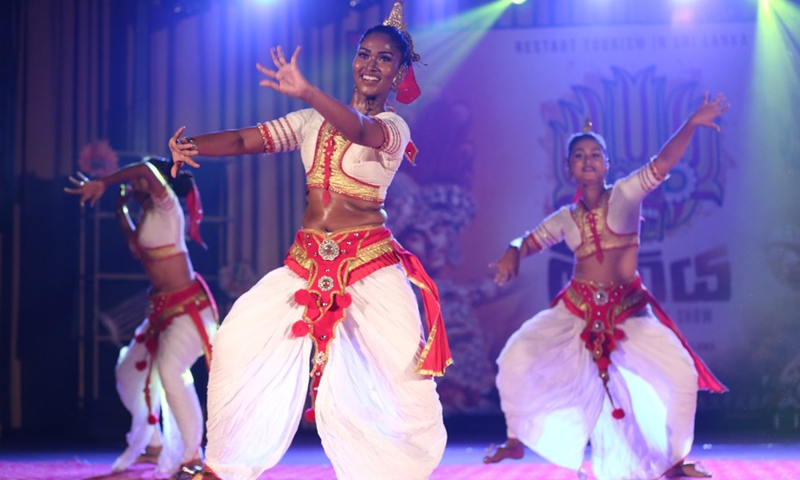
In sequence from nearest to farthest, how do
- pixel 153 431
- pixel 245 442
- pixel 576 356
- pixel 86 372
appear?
1. pixel 245 442
2. pixel 576 356
3. pixel 153 431
4. pixel 86 372

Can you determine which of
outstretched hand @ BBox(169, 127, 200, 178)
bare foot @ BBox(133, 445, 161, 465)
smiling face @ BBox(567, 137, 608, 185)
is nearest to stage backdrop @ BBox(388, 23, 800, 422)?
smiling face @ BBox(567, 137, 608, 185)

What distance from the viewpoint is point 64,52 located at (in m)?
8.07

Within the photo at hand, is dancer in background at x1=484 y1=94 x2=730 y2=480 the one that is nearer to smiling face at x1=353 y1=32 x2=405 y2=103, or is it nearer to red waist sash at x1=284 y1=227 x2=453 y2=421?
red waist sash at x1=284 y1=227 x2=453 y2=421

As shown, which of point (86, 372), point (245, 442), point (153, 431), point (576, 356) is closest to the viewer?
point (245, 442)

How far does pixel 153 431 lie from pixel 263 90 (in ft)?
11.2

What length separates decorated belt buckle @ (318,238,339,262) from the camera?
3.66 meters

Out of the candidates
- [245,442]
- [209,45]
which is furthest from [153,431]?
[209,45]

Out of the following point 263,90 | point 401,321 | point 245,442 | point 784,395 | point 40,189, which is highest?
point 263,90

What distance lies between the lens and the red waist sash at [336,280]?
3.60 m

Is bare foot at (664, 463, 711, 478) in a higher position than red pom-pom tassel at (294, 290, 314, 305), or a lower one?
Answer: lower

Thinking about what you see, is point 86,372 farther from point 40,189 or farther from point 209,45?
point 209,45

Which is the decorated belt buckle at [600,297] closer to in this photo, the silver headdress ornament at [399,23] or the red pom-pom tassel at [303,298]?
the silver headdress ornament at [399,23]

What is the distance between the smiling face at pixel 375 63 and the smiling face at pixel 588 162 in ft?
6.19

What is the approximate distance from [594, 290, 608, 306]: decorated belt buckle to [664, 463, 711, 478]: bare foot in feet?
3.01
